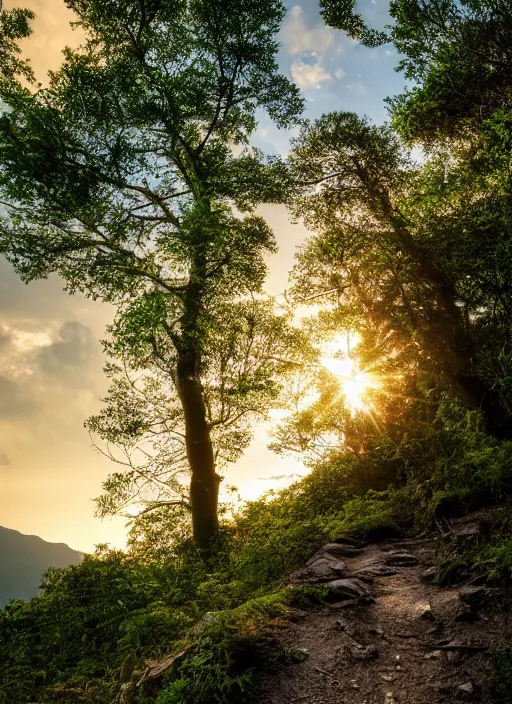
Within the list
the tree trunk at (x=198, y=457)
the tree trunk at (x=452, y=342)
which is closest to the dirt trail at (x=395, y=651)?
the tree trunk at (x=452, y=342)

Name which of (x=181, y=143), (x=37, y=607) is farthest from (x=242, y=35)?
(x=37, y=607)

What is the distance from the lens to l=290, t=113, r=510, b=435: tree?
797 centimetres

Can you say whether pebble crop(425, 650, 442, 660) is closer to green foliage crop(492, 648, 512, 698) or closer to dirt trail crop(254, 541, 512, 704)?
dirt trail crop(254, 541, 512, 704)

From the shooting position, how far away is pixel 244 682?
10.3 ft

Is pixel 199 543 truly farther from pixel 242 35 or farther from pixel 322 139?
pixel 242 35

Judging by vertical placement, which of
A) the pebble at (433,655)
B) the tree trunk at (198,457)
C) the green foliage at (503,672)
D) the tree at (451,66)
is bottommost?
the pebble at (433,655)

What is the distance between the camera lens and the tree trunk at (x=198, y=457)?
11023 mm

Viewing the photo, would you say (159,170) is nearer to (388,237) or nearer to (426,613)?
(388,237)

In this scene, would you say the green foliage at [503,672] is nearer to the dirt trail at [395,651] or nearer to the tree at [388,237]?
the dirt trail at [395,651]

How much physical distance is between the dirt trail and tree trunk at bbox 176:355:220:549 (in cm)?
686

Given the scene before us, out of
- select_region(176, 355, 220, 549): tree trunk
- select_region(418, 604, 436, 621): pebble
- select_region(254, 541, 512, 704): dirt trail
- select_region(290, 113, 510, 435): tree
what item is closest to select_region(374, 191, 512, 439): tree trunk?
select_region(290, 113, 510, 435): tree

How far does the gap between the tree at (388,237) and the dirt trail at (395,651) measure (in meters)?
4.32

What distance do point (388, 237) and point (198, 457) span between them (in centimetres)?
798

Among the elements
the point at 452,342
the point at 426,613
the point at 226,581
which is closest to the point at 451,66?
the point at 452,342
